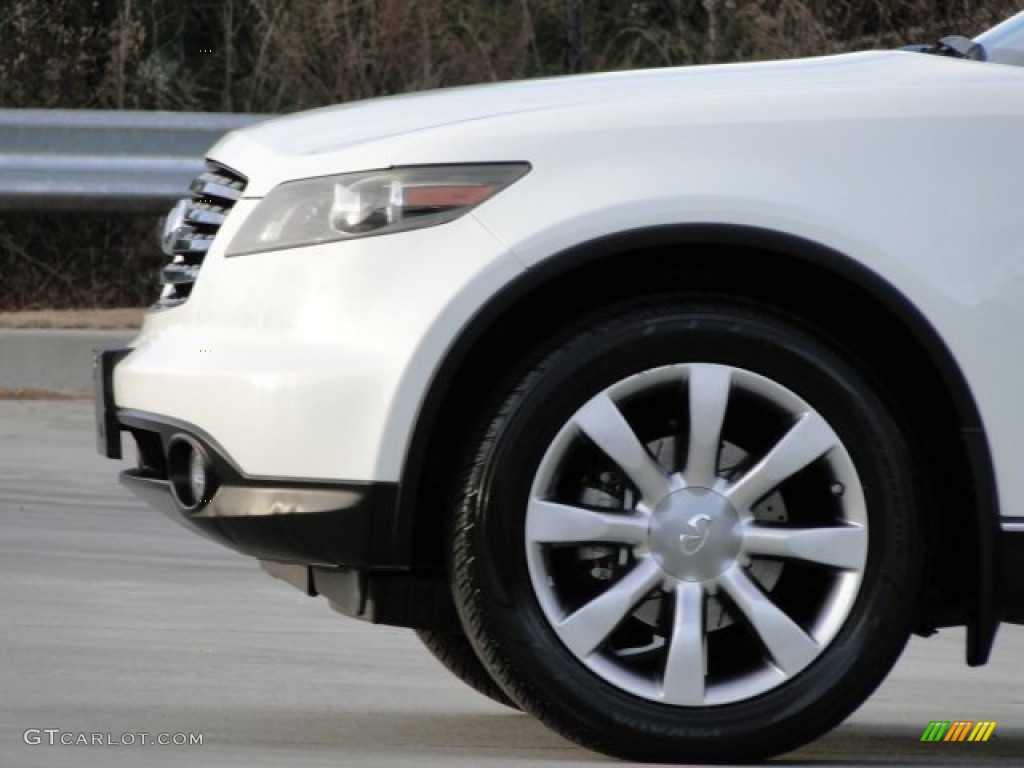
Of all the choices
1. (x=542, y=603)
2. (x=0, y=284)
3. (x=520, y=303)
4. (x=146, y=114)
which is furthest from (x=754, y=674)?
(x=0, y=284)

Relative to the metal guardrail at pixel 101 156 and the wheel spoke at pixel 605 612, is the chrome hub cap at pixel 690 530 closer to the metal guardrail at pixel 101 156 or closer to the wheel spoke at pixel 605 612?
the wheel spoke at pixel 605 612

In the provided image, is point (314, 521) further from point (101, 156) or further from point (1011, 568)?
point (101, 156)

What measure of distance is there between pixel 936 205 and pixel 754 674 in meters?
0.86

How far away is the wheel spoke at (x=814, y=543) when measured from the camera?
13.7ft

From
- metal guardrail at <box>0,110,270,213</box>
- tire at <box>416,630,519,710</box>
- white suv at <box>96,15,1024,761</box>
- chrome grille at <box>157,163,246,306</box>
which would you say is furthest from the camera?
metal guardrail at <box>0,110,270,213</box>

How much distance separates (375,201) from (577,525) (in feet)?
2.13

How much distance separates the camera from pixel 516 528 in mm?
4168

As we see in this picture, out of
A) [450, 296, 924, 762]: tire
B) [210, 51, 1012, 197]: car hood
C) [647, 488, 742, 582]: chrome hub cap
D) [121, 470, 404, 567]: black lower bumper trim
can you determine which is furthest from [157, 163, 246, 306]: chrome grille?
[647, 488, 742, 582]: chrome hub cap

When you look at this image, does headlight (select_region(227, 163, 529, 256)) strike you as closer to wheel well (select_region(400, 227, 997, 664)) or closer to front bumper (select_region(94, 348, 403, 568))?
wheel well (select_region(400, 227, 997, 664))

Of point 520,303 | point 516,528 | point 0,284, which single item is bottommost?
point 0,284

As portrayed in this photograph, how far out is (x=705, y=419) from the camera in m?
4.18

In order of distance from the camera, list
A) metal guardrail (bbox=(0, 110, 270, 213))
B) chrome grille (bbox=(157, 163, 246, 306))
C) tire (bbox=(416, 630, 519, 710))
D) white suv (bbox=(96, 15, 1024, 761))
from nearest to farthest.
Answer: white suv (bbox=(96, 15, 1024, 761)) < chrome grille (bbox=(157, 163, 246, 306)) < tire (bbox=(416, 630, 519, 710)) < metal guardrail (bbox=(0, 110, 270, 213))

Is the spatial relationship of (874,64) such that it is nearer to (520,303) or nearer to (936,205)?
(936,205)

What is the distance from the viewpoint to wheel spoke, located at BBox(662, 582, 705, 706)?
4.16 m
